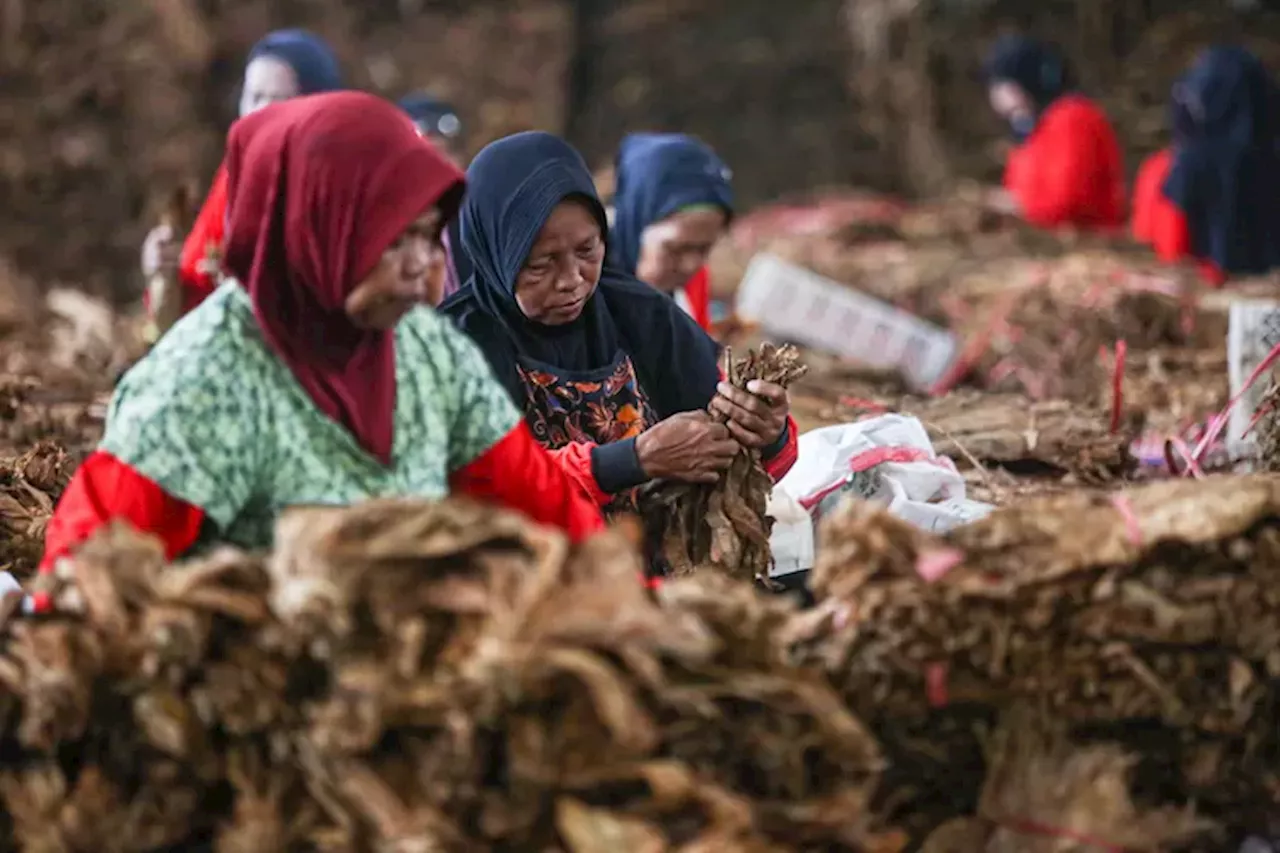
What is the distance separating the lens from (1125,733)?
102 inches

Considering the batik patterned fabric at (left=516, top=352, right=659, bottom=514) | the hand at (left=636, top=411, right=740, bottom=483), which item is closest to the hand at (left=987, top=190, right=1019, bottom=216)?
the batik patterned fabric at (left=516, top=352, right=659, bottom=514)

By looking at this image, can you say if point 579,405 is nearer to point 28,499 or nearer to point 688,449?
point 688,449

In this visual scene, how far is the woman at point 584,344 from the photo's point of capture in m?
2.99

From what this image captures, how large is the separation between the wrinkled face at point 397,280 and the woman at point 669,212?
181cm

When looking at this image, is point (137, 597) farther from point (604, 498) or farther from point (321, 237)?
point (604, 498)

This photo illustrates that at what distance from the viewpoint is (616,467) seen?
3.01 m

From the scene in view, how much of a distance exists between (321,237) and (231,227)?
16 cm

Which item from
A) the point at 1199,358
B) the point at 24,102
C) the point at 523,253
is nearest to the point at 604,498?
the point at 523,253

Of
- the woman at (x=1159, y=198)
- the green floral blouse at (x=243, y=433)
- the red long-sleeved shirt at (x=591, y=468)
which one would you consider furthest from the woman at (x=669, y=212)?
the woman at (x=1159, y=198)

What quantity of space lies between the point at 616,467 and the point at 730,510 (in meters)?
0.20

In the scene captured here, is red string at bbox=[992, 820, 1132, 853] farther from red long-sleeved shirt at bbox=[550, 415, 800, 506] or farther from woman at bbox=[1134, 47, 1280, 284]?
woman at bbox=[1134, 47, 1280, 284]

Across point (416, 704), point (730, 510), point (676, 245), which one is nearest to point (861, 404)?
point (676, 245)

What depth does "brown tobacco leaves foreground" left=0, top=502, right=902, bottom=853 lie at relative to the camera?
2.10 metres

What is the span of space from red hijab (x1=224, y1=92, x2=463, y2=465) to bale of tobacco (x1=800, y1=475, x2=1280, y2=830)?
70cm
